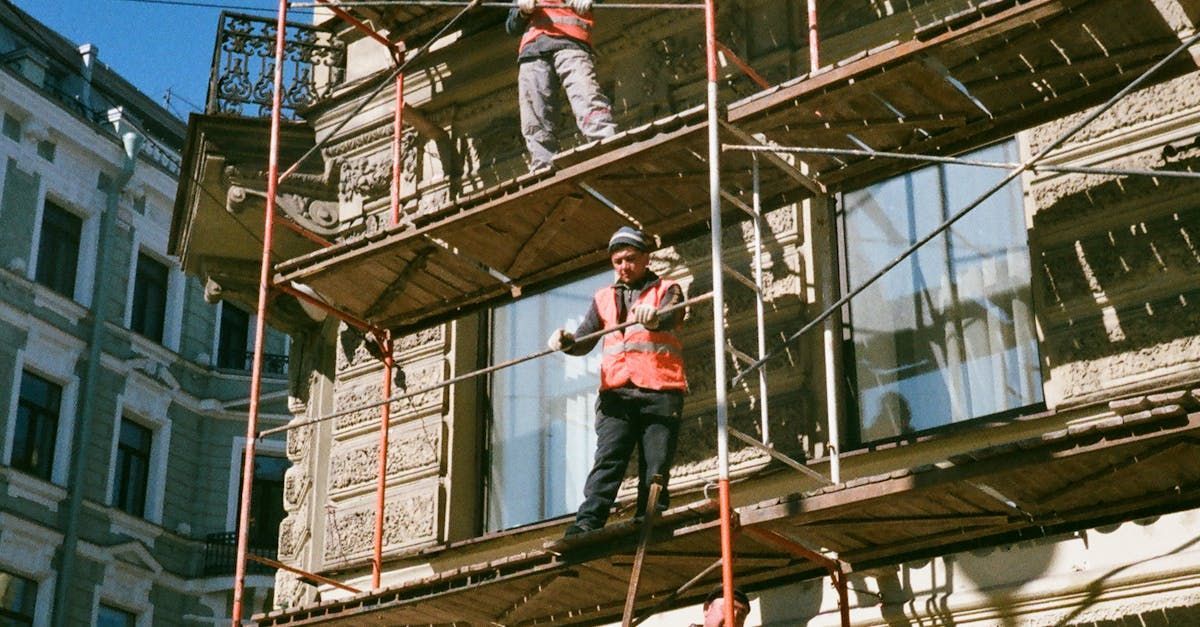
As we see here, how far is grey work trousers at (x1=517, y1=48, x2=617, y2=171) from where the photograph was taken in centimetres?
1159

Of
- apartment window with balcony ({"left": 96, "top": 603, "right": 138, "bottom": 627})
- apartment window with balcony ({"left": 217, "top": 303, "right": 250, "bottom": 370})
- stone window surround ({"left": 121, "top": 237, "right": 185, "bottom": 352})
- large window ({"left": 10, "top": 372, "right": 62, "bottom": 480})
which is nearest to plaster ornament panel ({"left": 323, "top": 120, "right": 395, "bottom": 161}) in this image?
large window ({"left": 10, "top": 372, "right": 62, "bottom": 480})

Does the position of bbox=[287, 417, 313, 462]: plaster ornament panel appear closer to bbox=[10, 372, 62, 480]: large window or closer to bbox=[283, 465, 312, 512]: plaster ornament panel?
bbox=[283, 465, 312, 512]: plaster ornament panel

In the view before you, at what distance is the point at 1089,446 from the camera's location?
8094 mm

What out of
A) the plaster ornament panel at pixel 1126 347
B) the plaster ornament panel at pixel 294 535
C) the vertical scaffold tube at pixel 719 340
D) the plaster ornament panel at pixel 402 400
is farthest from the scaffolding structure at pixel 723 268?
the plaster ornament panel at pixel 294 535

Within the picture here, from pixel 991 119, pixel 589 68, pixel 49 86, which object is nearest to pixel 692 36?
pixel 589 68

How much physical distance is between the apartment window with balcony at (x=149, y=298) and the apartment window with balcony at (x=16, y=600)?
5.35m

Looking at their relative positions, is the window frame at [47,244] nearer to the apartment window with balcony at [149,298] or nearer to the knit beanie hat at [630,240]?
the apartment window with balcony at [149,298]

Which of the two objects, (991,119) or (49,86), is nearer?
(991,119)

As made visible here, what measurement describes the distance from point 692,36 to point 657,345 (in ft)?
10.1

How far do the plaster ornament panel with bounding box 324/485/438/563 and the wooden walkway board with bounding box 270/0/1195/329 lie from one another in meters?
1.32

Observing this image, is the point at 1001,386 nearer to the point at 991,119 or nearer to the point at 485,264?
the point at 991,119

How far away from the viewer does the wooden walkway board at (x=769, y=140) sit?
928 cm

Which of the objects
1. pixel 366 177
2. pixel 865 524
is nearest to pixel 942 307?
pixel 865 524

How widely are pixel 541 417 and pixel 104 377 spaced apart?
1762 cm
